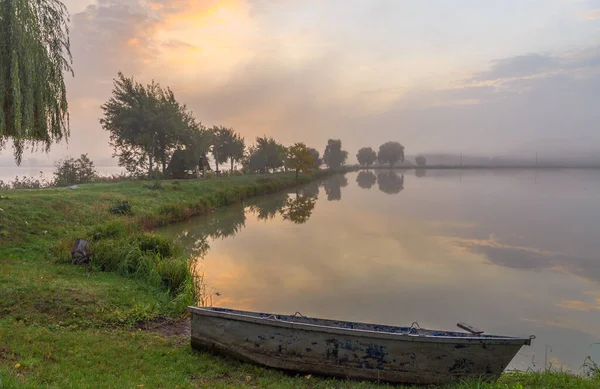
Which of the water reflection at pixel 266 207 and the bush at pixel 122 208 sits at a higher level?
the bush at pixel 122 208

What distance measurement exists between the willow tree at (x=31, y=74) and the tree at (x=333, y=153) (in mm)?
121563

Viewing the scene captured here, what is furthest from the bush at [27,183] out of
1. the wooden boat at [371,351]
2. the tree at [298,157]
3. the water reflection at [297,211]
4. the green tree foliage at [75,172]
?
the tree at [298,157]

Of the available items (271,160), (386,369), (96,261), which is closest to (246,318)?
(386,369)

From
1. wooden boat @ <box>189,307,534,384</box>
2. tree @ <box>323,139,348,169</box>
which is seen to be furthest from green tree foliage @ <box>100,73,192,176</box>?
tree @ <box>323,139,348,169</box>

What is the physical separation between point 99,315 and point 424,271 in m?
10.7

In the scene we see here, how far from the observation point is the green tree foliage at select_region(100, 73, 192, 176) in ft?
127

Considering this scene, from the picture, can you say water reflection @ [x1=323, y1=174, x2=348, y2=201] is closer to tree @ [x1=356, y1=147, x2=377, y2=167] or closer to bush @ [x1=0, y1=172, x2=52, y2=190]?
bush @ [x1=0, y1=172, x2=52, y2=190]

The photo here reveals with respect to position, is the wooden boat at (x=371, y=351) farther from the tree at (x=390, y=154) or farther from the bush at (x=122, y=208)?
the tree at (x=390, y=154)

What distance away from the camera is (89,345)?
20.4ft

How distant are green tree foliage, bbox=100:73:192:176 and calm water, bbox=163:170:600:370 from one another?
61.5 feet

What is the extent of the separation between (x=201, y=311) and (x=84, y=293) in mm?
4007

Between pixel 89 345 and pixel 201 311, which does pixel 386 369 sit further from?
pixel 89 345

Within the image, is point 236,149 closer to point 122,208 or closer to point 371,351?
point 122,208

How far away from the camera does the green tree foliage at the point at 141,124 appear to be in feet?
127
